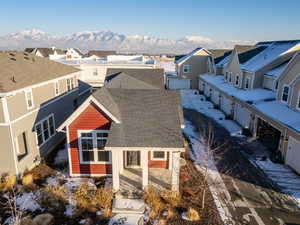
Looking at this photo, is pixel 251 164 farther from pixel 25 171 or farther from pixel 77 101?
pixel 77 101

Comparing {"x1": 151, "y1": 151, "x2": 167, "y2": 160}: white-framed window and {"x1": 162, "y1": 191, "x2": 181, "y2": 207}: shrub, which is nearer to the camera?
{"x1": 162, "y1": 191, "x2": 181, "y2": 207}: shrub

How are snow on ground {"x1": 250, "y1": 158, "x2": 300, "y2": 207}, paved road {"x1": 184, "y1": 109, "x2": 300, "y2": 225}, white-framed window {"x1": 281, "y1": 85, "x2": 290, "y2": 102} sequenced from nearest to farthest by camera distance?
paved road {"x1": 184, "y1": 109, "x2": 300, "y2": 225} → snow on ground {"x1": 250, "y1": 158, "x2": 300, "y2": 207} → white-framed window {"x1": 281, "y1": 85, "x2": 290, "y2": 102}

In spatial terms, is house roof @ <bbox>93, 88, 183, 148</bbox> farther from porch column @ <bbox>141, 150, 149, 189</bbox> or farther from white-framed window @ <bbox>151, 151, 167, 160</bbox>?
white-framed window @ <bbox>151, 151, 167, 160</bbox>

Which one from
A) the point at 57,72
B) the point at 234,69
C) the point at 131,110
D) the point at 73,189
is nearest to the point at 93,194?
the point at 73,189

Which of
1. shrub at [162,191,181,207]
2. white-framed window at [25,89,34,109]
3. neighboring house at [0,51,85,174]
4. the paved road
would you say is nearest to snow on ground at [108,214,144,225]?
shrub at [162,191,181,207]

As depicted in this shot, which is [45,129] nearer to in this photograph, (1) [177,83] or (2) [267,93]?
(2) [267,93]

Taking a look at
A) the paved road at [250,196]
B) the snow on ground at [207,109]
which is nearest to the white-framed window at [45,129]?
the paved road at [250,196]

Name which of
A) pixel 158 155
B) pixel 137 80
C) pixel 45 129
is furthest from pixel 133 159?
pixel 137 80
